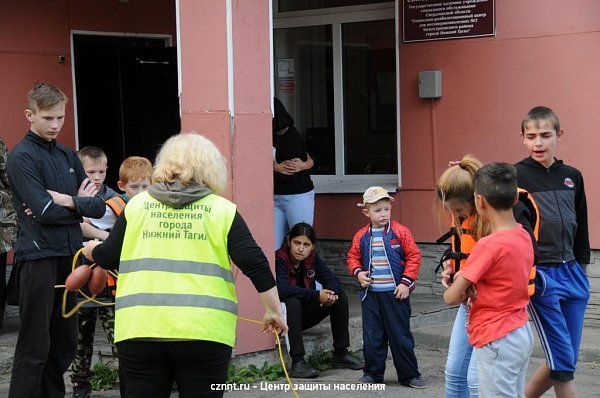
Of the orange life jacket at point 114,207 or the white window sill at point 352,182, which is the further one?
the white window sill at point 352,182

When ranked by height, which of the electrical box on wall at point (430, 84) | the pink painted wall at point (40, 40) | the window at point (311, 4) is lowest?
the electrical box on wall at point (430, 84)

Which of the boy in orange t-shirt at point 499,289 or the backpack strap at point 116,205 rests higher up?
the backpack strap at point 116,205

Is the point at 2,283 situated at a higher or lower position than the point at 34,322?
lower

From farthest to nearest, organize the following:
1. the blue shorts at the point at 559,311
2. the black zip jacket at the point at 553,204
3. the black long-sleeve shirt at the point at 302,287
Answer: the black long-sleeve shirt at the point at 302,287
the black zip jacket at the point at 553,204
the blue shorts at the point at 559,311

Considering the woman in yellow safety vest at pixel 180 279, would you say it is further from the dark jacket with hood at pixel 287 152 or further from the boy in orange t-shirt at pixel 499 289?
the dark jacket with hood at pixel 287 152

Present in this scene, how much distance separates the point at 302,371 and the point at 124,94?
4.17 m

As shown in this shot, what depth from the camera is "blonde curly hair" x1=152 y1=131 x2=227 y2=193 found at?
13.9ft

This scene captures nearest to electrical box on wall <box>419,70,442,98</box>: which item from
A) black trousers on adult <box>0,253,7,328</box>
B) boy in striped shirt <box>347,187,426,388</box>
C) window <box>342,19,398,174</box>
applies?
window <box>342,19,398,174</box>

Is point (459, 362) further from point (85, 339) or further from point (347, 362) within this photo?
point (85, 339)

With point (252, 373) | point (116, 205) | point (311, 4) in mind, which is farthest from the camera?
point (311, 4)

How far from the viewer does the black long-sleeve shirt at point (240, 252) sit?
13.8ft

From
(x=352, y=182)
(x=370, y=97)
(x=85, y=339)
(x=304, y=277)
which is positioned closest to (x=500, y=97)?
(x=370, y=97)

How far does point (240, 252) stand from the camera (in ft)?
13.8

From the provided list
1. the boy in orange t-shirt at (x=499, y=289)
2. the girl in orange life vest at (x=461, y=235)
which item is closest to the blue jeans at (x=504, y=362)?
the boy in orange t-shirt at (x=499, y=289)
